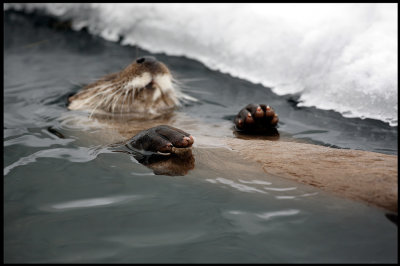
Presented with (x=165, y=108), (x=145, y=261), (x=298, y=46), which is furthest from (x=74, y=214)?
(x=298, y=46)

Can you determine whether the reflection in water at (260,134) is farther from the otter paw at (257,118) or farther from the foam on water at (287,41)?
the foam on water at (287,41)

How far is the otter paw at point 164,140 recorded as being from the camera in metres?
3.27

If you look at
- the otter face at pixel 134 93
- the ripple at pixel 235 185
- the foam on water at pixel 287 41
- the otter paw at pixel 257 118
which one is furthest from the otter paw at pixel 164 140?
the foam on water at pixel 287 41

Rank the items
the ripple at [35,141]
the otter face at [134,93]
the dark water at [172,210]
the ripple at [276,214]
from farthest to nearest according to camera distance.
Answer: the otter face at [134,93]
the ripple at [35,141]
the ripple at [276,214]
the dark water at [172,210]

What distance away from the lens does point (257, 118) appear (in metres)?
4.23

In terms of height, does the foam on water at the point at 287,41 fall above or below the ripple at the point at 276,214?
above

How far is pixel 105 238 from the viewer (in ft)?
8.05

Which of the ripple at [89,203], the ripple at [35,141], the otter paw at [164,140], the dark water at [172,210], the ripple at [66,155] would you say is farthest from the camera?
the ripple at [35,141]

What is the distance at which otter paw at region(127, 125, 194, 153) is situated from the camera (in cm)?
327

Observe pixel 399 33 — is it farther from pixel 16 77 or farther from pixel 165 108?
pixel 16 77

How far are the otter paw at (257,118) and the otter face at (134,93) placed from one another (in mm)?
962

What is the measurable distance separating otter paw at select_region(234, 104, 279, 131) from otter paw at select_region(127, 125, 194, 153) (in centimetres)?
94

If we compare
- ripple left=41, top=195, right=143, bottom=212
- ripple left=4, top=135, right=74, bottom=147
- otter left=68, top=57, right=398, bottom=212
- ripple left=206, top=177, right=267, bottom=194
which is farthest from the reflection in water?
ripple left=41, top=195, right=143, bottom=212

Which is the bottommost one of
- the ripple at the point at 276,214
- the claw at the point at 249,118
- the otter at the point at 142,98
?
the ripple at the point at 276,214
